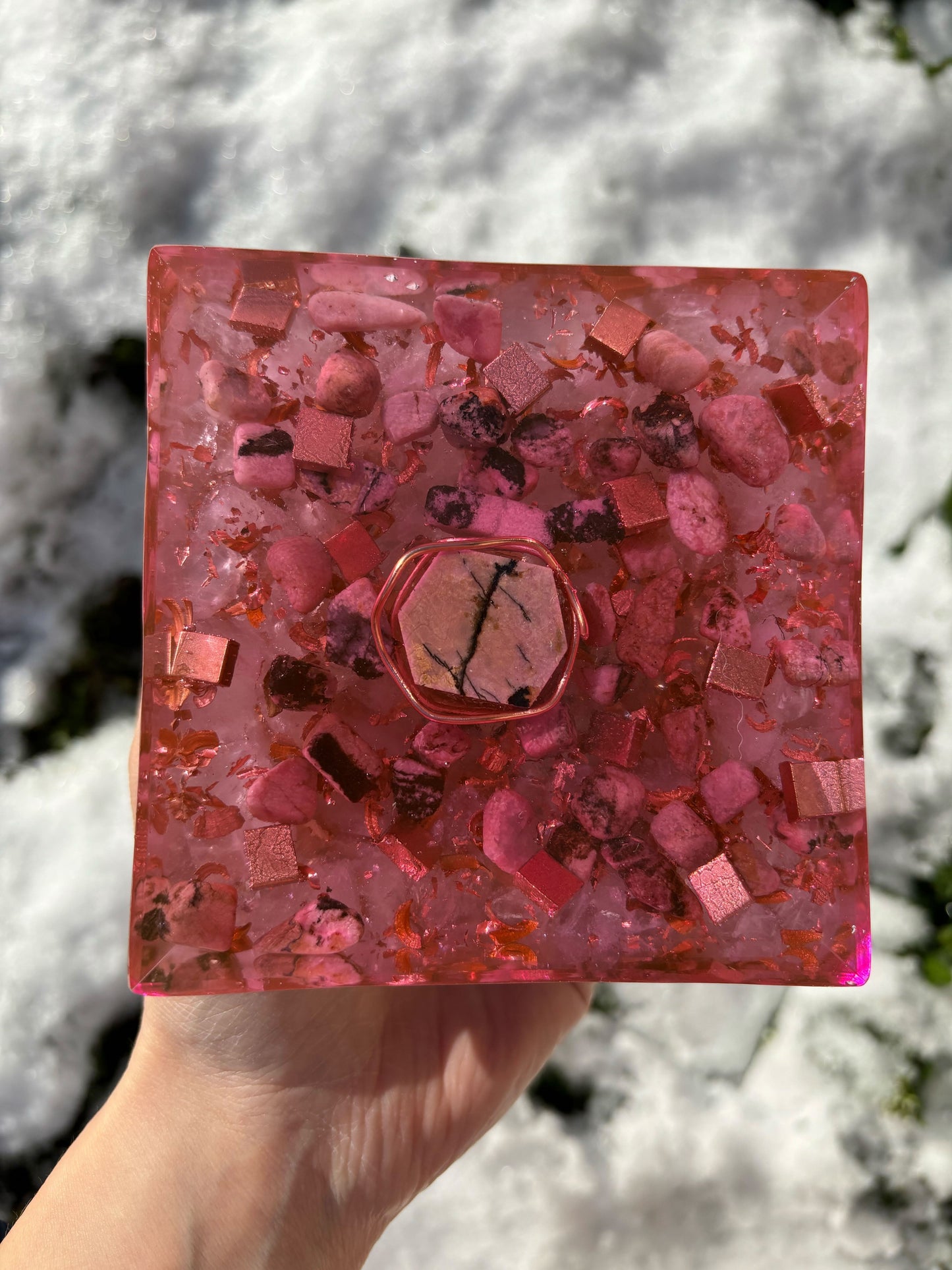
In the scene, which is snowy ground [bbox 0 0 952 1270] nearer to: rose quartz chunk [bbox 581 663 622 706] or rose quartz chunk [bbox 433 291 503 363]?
rose quartz chunk [bbox 433 291 503 363]

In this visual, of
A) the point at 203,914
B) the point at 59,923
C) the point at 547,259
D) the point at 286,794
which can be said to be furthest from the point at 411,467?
the point at 59,923

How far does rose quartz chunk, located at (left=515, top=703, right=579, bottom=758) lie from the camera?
595 mm

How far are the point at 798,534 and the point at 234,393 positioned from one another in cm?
42

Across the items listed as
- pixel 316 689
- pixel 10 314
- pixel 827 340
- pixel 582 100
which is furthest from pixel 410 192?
pixel 316 689

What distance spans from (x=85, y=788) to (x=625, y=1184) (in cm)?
82

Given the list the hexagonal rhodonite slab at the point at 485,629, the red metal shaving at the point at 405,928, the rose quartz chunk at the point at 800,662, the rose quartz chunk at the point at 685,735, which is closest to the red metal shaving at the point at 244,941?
the red metal shaving at the point at 405,928

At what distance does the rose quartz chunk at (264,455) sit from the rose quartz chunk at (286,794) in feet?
0.66

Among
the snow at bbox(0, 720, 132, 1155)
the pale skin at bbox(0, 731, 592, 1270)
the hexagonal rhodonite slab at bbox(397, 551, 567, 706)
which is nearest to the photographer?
the hexagonal rhodonite slab at bbox(397, 551, 567, 706)

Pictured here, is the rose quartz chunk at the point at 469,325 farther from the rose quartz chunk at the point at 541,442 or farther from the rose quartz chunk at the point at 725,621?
the rose quartz chunk at the point at 725,621

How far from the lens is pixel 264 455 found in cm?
59

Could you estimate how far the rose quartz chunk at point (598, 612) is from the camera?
595mm

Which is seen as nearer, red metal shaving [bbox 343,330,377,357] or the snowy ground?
red metal shaving [bbox 343,330,377,357]

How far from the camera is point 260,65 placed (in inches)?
40.9

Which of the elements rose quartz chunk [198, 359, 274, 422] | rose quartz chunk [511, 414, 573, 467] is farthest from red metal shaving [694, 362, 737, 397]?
rose quartz chunk [198, 359, 274, 422]
